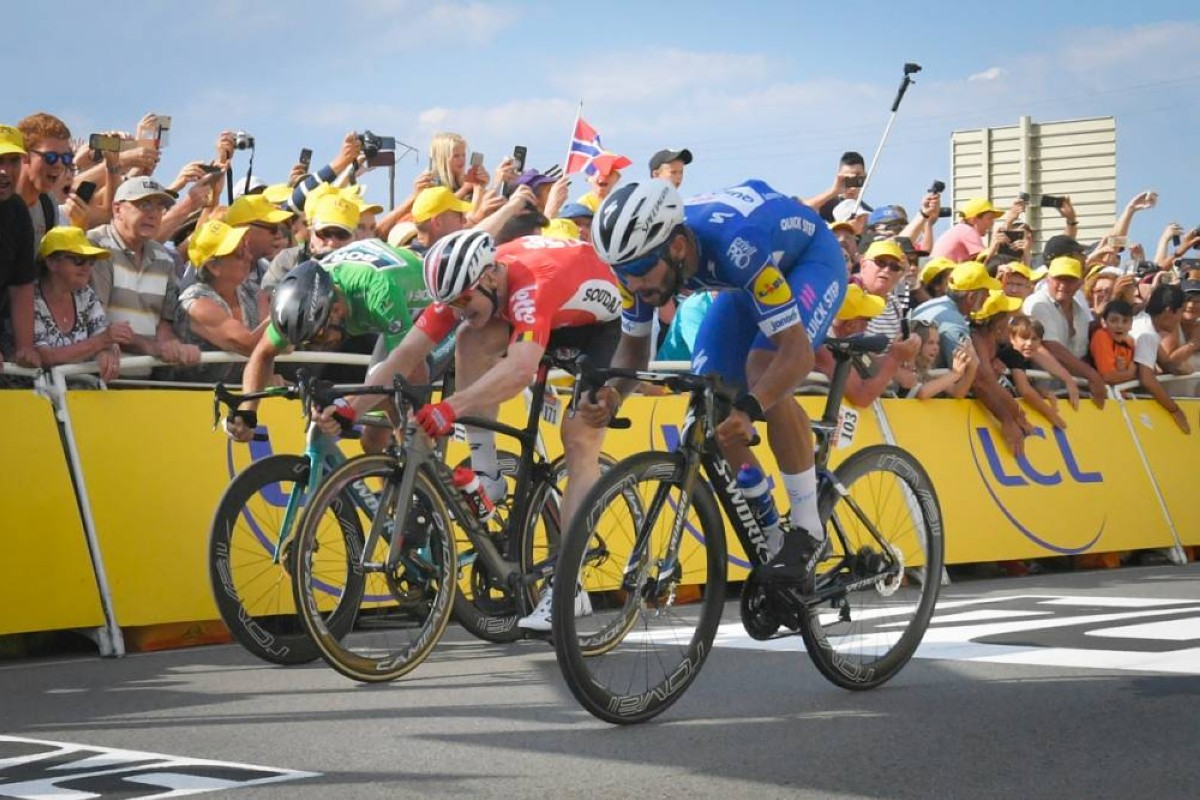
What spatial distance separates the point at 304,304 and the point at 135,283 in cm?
266

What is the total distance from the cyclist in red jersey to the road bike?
89 centimetres

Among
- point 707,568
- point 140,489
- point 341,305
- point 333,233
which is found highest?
point 341,305

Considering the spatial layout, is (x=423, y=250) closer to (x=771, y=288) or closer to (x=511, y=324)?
(x=511, y=324)

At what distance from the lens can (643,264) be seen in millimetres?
6309

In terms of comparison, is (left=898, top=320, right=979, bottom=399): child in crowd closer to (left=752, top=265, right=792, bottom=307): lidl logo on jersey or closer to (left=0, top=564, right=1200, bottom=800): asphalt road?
(left=0, top=564, right=1200, bottom=800): asphalt road

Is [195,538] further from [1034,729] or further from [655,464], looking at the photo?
[1034,729]

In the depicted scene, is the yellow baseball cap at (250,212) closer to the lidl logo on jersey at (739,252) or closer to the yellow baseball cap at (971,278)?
the lidl logo on jersey at (739,252)

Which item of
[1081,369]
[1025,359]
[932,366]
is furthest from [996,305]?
[1081,369]

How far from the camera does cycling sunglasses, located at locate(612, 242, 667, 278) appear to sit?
6270 mm

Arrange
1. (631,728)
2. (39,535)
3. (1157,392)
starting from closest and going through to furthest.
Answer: (631,728) < (39,535) < (1157,392)

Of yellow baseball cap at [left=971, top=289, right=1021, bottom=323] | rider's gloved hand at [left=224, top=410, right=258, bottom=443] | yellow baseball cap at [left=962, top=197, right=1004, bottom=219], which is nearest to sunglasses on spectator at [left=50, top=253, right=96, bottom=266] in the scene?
rider's gloved hand at [left=224, top=410, right=258, bottom=443]

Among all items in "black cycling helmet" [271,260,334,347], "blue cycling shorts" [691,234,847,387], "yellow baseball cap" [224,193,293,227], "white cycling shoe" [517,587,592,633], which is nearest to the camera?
"blue cycling shorts" [691,234,847,387]

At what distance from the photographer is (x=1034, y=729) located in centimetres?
589

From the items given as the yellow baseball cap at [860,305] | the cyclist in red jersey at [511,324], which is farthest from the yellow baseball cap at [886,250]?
the cyclist in red jersey at [511,324]
